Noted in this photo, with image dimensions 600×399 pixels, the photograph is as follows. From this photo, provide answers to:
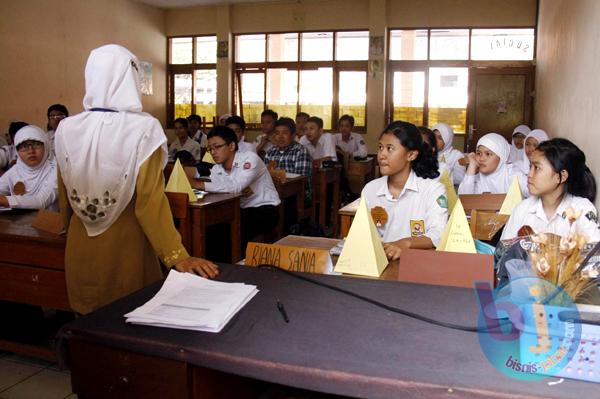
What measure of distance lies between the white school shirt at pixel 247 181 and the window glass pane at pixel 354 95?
556 cm

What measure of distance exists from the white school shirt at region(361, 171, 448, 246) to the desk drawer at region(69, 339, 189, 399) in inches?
59.7

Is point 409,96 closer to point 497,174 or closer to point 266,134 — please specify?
point 266,134

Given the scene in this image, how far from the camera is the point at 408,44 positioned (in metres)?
9.34

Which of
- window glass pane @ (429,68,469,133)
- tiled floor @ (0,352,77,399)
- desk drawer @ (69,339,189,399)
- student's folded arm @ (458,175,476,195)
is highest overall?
window glass pane @ (429,68,469,133)

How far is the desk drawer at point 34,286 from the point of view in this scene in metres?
2.45

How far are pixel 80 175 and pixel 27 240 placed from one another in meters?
0.84

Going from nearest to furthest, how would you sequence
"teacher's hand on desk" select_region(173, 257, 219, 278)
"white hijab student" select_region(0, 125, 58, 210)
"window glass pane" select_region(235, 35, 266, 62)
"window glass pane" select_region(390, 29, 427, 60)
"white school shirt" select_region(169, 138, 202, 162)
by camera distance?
"teacher's hand on desk" select_region(173, 257, 219, 278) → "white hijab student" select_region(0, 125, 58, 210) → "white school shirt" select_region(169, 138, 202, 162) → "window glass pane" select_region(390, 29, 427, 60) → "window glass pane" select_region(235, 35, 266, 62)

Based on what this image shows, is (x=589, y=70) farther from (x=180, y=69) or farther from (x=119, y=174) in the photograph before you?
(x=180, y=69)

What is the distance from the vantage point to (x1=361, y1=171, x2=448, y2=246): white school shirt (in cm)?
242

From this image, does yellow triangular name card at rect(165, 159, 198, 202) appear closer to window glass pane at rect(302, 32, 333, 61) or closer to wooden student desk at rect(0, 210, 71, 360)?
wooden student desk at rect(0, 210, 71, 360)

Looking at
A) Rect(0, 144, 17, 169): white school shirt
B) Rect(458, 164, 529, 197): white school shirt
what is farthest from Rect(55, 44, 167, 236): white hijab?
Rect(0, 144, 17, 169): white school shirt

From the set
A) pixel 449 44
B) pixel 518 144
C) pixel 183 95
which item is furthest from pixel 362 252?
pixel 183 95

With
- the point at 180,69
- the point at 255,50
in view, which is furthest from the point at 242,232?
the point at 180,69
